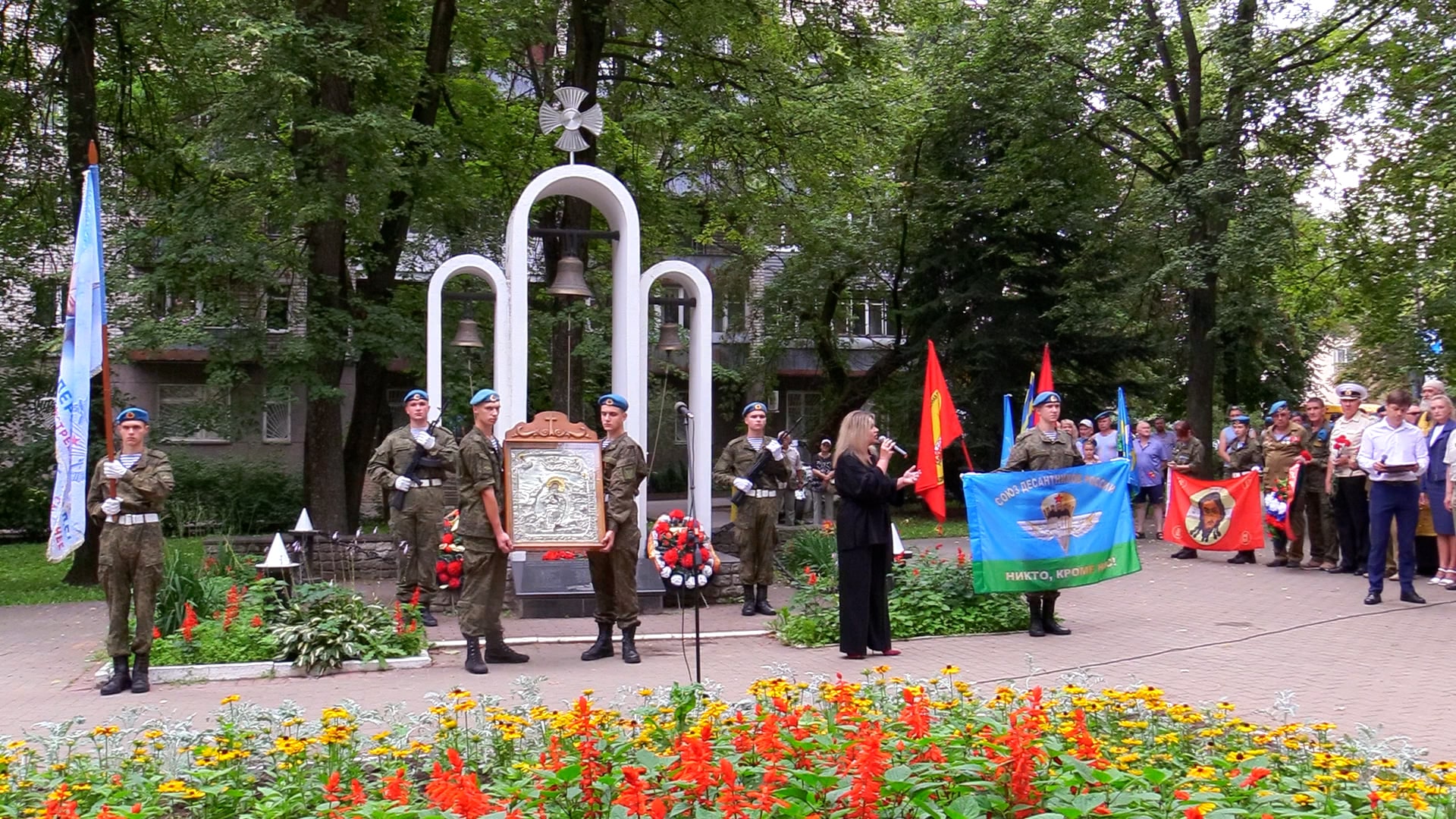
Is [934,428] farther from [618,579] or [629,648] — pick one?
[629,648]

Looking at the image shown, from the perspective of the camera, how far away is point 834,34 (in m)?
19.5

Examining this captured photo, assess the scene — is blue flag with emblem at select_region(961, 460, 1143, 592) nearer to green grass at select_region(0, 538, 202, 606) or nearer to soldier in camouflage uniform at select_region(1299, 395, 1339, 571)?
soldier in camouflage uniform at select_region(1299, 395, 1339, 571)

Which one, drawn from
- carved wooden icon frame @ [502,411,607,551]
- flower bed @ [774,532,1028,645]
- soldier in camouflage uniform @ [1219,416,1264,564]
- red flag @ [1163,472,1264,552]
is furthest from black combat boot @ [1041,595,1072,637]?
soldier in camouflage uniform @ [1219,416,1264,564]

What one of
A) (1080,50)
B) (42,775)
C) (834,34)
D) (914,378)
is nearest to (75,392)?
(42,775)

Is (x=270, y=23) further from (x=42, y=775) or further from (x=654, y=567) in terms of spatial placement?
(x=42, y=775)

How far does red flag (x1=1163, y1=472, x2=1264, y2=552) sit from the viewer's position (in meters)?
15.2

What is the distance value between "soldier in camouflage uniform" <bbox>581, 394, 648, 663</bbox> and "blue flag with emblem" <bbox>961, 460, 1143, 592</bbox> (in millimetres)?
2719

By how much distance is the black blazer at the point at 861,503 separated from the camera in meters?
8.99

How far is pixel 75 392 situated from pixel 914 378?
21.3 meters

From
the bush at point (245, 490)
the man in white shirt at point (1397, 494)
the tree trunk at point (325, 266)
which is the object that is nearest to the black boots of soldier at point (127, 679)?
the tree trunk at point (325, 266)

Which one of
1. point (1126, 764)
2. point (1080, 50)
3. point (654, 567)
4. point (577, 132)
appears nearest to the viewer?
point (1126, 764)

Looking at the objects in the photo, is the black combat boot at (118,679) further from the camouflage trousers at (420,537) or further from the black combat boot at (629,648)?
the black combat boot at (629,648)

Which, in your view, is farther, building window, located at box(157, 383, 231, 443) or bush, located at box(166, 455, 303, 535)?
bush, located at box(166, 455, 303, 535)

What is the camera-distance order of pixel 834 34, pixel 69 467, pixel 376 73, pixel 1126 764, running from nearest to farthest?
pixel 1126 764
pixel 69 467
pixel 376 73
pixel 834 34
